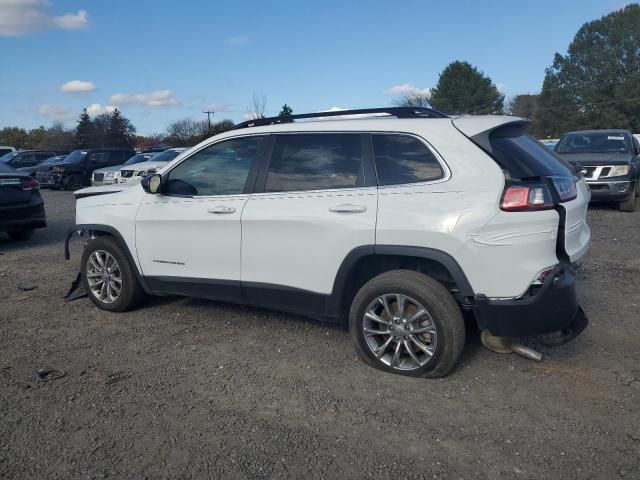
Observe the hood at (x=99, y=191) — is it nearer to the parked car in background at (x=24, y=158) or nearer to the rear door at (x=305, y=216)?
the rear door at (x=305, y=216)

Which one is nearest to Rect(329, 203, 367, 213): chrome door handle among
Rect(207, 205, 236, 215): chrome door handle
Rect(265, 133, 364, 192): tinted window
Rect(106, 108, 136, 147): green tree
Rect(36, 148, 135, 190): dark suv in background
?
Rect(265, 133, 364, 192): tinted window

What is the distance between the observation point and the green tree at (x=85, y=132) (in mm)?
78688

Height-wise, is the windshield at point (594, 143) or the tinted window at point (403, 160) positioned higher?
the windshield at point (594, 143)

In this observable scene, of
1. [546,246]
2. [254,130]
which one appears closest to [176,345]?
[254,130]

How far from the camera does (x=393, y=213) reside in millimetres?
3920

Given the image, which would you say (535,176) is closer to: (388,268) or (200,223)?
(388,268)

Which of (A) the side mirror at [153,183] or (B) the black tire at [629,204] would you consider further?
(B) the black tire at [629,204]

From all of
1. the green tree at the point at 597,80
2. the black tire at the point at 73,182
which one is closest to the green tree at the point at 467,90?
the green tree at the point at 597,80

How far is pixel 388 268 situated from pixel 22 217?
7316mm

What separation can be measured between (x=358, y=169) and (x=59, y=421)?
257 centimetres

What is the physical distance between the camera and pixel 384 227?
3.93 m

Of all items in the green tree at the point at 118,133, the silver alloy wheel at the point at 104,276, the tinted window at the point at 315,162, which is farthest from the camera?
the green tree at the point at 118,133

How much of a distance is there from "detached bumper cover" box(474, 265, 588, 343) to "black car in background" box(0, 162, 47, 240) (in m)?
7.95

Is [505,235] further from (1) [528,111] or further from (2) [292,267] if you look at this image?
(1) [528,111]
